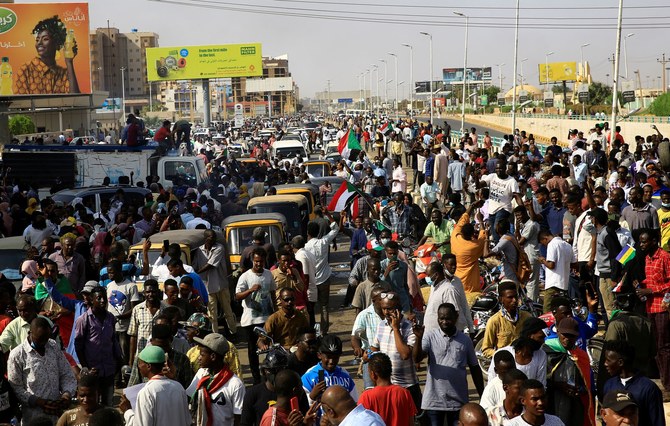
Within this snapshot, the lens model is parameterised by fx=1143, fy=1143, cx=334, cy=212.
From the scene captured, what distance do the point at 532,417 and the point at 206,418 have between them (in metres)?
2.39

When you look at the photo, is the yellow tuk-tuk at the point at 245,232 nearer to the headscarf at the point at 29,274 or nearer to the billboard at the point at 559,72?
the headscarf at the point at 29,274

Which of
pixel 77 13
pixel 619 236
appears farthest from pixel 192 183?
pixel 77 13

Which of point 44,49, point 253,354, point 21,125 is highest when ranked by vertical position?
point 44,49

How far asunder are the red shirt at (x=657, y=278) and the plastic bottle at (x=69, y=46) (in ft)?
200

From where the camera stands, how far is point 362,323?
9.45 m

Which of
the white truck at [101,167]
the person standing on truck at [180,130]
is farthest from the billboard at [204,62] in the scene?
the white truck at [101,167]

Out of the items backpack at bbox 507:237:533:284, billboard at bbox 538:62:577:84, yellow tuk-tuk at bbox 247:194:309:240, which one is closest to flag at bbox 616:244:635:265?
backpack at bbox 507:237:533:284

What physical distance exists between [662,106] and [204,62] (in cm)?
5171

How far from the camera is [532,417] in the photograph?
258 inches

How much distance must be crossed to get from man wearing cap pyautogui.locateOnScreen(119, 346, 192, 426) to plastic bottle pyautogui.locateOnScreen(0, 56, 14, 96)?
63.3 metres

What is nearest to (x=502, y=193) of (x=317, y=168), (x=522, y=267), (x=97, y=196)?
(x=522, y=267)

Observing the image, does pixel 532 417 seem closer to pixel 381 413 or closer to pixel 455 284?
pixel 381 413

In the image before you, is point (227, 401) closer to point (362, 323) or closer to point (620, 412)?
point (362, 323)

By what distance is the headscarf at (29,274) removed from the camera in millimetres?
12159
